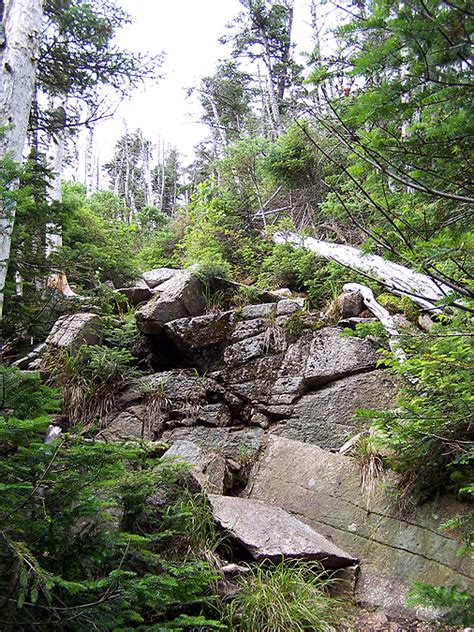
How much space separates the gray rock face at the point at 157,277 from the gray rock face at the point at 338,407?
190 inches

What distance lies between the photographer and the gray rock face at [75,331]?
6441 millimetres

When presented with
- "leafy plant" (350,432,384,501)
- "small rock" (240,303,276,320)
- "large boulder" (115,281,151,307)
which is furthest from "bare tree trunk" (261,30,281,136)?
"leafy plant" (350,432,384,501)

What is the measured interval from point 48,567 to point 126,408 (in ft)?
13.6

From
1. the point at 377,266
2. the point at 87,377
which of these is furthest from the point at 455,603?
the point at 377,266

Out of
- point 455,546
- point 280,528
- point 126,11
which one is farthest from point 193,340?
A: point 126,11

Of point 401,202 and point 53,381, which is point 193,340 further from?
point 401,202

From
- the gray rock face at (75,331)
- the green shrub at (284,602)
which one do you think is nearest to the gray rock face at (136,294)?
the gray rock face at (75,331)

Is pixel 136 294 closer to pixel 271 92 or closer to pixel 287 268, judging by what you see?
pixel 287 268

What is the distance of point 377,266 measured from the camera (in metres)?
6.98

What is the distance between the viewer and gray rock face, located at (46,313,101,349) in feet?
21.1

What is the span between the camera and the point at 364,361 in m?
6.04

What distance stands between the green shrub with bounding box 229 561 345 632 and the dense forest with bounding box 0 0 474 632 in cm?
2

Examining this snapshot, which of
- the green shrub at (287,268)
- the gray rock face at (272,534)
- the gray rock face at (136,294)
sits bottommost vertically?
the gray rock face at (272,534)

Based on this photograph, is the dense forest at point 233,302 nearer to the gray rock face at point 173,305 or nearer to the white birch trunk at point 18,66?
the white birch trunk at point 18,66
